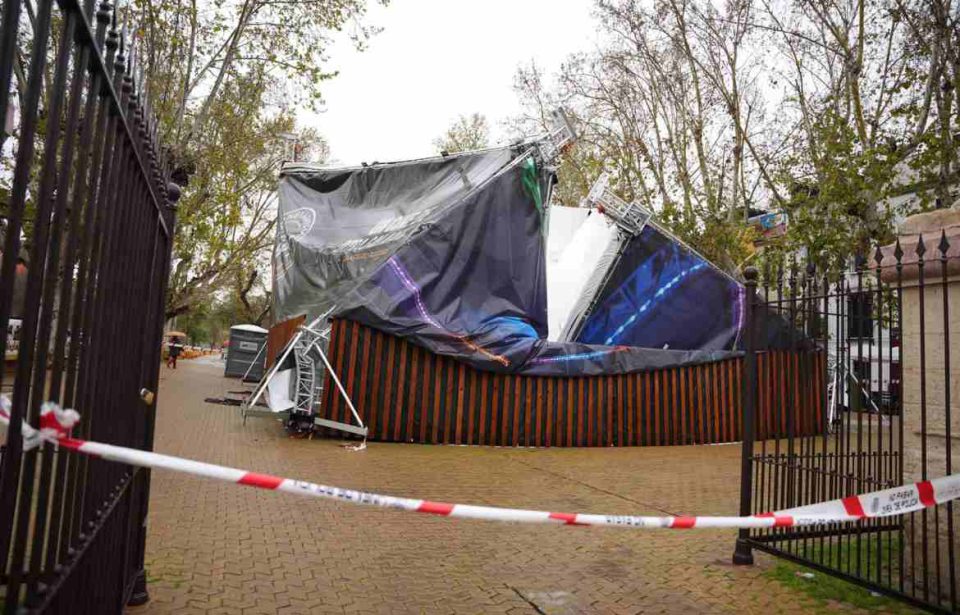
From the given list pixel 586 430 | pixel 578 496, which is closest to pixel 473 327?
pixel 586 430

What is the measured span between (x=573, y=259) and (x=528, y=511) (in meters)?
14.1

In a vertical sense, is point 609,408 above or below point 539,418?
above

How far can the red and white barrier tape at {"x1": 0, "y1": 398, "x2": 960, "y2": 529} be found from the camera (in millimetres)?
2021

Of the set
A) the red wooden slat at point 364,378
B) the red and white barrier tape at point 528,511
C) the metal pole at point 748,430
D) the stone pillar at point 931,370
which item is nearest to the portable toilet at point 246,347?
the red wooden slat at point 364,378

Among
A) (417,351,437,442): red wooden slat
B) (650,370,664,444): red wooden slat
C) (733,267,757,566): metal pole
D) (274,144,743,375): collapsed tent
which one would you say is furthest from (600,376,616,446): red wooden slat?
(733,267,757,566): metal pole

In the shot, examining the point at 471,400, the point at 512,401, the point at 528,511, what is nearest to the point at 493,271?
the point at 512,401

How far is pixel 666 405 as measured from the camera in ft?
41.1

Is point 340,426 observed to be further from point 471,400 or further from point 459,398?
point 471,400

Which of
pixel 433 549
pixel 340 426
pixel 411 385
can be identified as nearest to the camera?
pixel 433 549

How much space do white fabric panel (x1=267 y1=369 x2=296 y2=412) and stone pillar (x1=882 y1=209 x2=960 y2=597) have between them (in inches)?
332

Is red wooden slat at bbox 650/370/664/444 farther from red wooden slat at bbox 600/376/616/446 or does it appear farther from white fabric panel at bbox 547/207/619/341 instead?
white fabric panel at bbox 547/207/619/341

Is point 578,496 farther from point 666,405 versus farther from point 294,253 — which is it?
point 294,253

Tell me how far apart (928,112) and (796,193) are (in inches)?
128

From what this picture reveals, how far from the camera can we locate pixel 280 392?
10.6 metres
